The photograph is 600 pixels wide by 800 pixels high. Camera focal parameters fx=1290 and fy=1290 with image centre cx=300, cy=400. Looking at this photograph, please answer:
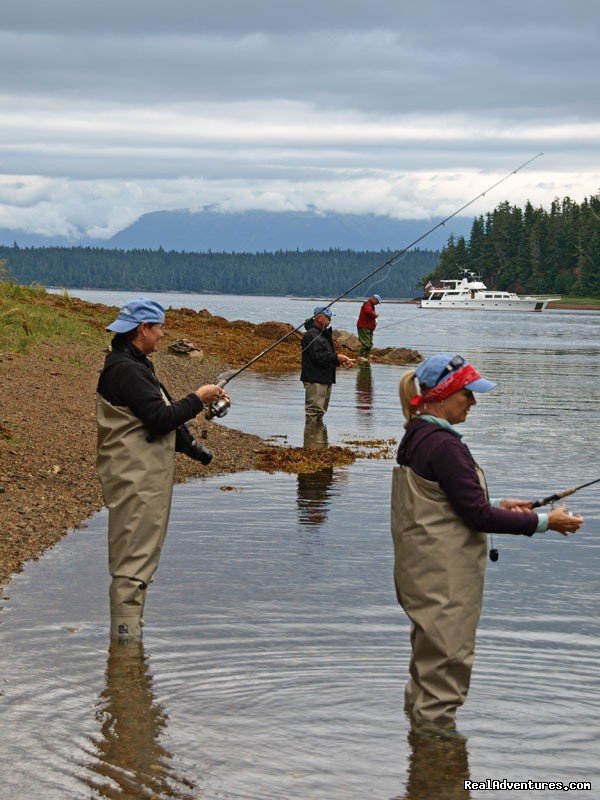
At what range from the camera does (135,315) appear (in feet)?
21.4

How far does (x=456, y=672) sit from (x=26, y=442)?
8.04 m

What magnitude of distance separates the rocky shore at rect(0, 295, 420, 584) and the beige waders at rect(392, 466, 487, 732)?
12.2 feet

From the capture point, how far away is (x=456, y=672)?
516 centimetres

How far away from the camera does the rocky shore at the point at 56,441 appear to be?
9594mm

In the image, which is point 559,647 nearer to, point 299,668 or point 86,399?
point 299,668

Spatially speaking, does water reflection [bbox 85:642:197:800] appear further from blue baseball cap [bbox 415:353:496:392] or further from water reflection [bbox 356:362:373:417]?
water reflection [bbox 356:362:373:417]

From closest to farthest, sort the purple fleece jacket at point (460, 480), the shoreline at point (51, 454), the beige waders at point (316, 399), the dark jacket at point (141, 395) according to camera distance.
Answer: the purple fleece jacket at point (460, 480)
the dark jacket at point (141, 395)
the shoreline at point (51, 454)
the beige waders at point (316, 399)

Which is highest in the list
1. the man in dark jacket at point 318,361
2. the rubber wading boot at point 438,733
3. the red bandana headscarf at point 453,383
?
the red bandana headscarf at point 453,383

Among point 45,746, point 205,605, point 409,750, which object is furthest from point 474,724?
point 205,605

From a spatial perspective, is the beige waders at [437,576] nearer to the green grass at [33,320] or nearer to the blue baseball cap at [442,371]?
the blue baseball cap at [442,371]

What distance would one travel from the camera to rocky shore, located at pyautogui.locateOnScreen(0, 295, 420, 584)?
31.5 ft

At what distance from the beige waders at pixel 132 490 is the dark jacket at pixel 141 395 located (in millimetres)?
69

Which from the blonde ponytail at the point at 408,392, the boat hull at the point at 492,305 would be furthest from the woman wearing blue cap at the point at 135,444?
the boat hull at the point at 492,305

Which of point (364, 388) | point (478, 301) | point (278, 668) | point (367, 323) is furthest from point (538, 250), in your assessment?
point (278, 668)
